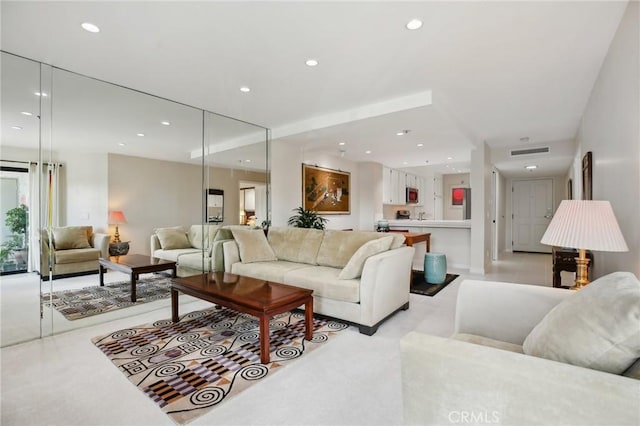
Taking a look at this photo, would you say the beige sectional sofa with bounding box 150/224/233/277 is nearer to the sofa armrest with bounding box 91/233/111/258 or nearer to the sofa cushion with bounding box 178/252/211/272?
the sofa cushion with bounding box 178/252/211/272

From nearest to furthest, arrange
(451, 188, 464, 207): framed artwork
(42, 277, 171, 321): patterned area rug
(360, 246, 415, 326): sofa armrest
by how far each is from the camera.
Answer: (360, 246, 415, 326): sofa armrest < (42, 277, 171, 321): patterned area rug < (451, 188, 464, 207): framed artwork

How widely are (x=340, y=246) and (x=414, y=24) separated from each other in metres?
2.31

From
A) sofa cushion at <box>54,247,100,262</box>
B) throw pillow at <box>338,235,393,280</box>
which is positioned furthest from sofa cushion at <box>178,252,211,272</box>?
throw pillow at <box>338,235,393,280</box>

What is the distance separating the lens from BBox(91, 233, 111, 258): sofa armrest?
337 centimetres

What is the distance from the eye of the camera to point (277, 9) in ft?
6.57

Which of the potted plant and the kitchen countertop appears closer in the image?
the potted plant

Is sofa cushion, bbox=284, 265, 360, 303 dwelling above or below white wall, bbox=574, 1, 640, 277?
below

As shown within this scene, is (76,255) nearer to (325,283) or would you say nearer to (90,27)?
(90,27)

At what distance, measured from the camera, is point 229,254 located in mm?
3877

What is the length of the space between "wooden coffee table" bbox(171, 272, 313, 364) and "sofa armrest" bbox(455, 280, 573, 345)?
1.25m

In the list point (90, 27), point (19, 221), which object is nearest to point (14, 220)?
point (19, 221)

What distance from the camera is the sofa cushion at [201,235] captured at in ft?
13.6

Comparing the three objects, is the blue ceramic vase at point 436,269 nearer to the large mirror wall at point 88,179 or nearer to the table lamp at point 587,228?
the table lamp at point 587,228

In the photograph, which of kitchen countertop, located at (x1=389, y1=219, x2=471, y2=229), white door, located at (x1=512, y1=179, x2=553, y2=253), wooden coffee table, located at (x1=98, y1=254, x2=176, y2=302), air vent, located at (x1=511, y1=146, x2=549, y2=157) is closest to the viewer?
wooden coffee table, located at (x1=98, y1=254, x2=176, y2=302)
